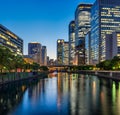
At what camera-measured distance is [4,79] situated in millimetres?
92250

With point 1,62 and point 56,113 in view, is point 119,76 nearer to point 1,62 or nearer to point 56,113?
point 1,62

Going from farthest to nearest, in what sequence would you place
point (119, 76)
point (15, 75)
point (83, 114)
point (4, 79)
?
1. point (119, 76)
2. point (15, 75)
3. point (4, 79)
4. point (83, 114)

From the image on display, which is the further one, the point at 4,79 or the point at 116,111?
the point at 4,79

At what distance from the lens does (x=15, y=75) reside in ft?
368

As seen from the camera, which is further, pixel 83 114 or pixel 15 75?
pixel 15 75

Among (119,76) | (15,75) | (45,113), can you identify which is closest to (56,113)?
(45,113)

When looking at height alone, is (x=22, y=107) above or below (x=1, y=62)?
below

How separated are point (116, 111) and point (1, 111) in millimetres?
14459

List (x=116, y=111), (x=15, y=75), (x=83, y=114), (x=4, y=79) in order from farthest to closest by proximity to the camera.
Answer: (x=15, y=75)
(x=4, y=79)
(x=116, y=111)
(x=83, y=114)

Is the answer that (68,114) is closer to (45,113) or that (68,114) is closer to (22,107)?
(45,113)

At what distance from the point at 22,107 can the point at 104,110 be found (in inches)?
452

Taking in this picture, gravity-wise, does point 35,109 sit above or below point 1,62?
below

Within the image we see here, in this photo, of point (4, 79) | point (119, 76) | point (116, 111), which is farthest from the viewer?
point (119, 76)

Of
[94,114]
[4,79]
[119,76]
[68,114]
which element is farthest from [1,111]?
[119,76]
